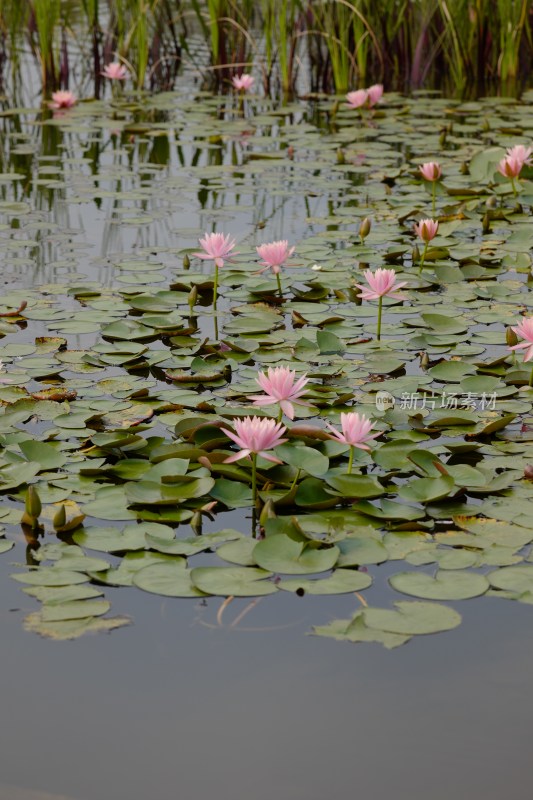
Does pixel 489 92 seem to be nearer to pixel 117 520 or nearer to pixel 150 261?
pixel 150 261

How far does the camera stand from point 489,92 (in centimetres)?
720

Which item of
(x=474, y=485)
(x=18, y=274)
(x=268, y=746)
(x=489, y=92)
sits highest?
(x=489, y=92)

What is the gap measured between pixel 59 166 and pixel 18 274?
1.64 meters

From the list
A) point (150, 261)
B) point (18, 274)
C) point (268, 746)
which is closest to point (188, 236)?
point (150, 261)

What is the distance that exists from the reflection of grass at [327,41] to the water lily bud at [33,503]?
16.9ft

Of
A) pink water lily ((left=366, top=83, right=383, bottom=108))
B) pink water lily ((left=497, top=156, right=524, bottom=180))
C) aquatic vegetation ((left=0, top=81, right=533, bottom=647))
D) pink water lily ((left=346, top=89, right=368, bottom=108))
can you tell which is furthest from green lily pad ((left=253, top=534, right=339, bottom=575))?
pink water lily ((left=366, top=83, right=383, bottom=108))

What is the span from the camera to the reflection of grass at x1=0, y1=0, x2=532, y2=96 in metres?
6.89

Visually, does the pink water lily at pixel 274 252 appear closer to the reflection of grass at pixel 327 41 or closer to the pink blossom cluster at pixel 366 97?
the pink blossom cluster at pixel 366 97

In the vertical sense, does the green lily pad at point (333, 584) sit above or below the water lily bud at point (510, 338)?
below

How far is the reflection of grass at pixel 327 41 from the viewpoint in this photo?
22.6 ft

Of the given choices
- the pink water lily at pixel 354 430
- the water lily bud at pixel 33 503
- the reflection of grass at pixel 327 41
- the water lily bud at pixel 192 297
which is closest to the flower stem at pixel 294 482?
the pink water lily at pixel 354 430

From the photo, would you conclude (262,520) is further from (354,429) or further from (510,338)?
(510,338)

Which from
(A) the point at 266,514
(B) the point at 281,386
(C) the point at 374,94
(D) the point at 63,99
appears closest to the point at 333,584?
(A) the point at 266,514

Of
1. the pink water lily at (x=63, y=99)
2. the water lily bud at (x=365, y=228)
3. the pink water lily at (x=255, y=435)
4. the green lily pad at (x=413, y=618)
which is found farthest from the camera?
the pink water lily at (x=63, y=99)
